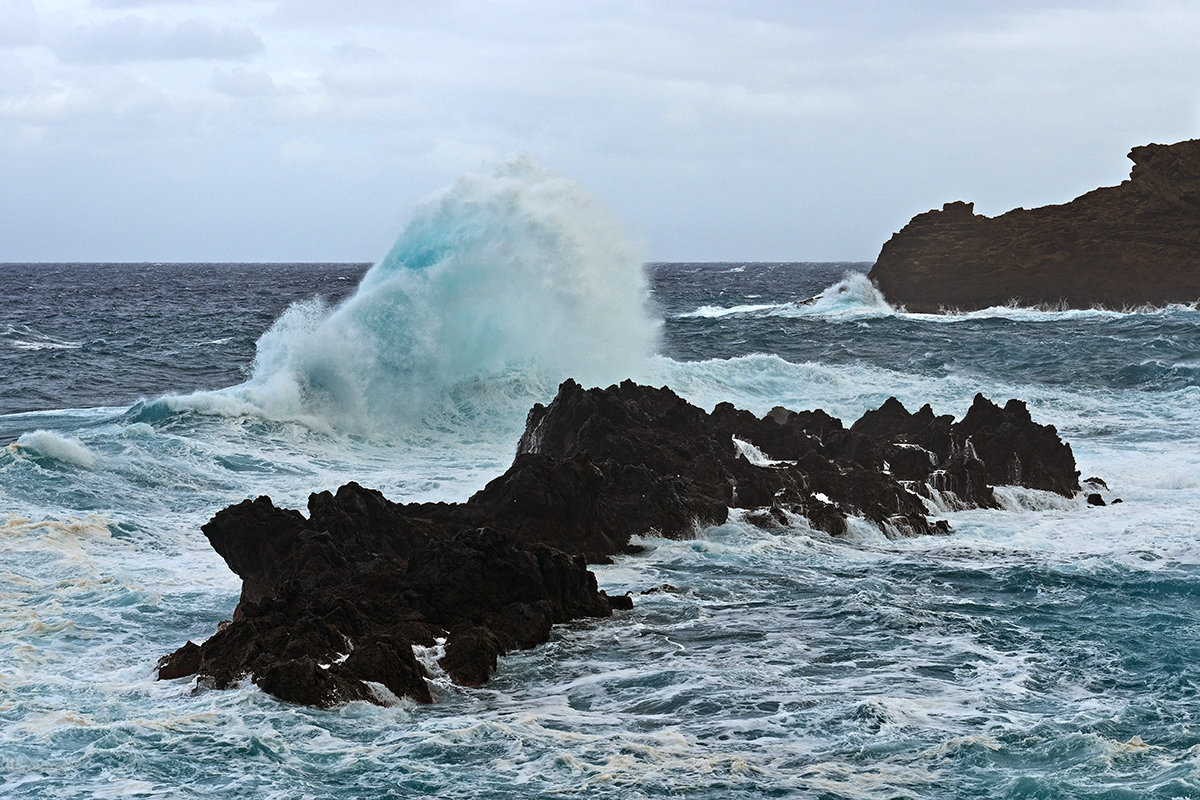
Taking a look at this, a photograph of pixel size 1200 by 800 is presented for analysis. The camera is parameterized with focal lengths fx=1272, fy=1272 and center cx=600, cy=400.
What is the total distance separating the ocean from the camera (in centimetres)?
841

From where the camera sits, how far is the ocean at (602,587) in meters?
8.41

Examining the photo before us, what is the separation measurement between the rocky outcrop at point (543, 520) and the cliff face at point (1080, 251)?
128 feet

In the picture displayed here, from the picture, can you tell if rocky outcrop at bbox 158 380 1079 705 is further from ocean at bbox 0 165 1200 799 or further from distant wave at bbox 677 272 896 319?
distant wave at bbox 677 272 896 319

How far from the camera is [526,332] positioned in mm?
27453

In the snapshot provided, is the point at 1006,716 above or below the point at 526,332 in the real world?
below

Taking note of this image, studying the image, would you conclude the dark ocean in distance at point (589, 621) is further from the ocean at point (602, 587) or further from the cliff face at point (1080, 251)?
the cliff face at point (1080, 251)

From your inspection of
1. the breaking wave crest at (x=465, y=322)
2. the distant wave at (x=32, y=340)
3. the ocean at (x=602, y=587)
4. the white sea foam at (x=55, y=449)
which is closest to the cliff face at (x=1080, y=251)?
the ocean at (x=602, y=587)

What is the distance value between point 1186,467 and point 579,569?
40.1ft

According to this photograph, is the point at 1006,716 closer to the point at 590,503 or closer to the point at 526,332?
the point at 590,503

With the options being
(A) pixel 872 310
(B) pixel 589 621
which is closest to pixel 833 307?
(A) pixel 872 310

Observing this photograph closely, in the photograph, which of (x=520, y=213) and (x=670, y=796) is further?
(x=520, y=213)

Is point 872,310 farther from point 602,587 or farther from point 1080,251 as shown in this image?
point 602,587

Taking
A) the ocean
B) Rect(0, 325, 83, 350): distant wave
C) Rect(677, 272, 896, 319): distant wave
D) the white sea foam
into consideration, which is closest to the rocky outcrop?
the ocean

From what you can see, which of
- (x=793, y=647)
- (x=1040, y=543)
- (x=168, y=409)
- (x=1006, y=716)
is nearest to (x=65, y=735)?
(x=793, y=647)
